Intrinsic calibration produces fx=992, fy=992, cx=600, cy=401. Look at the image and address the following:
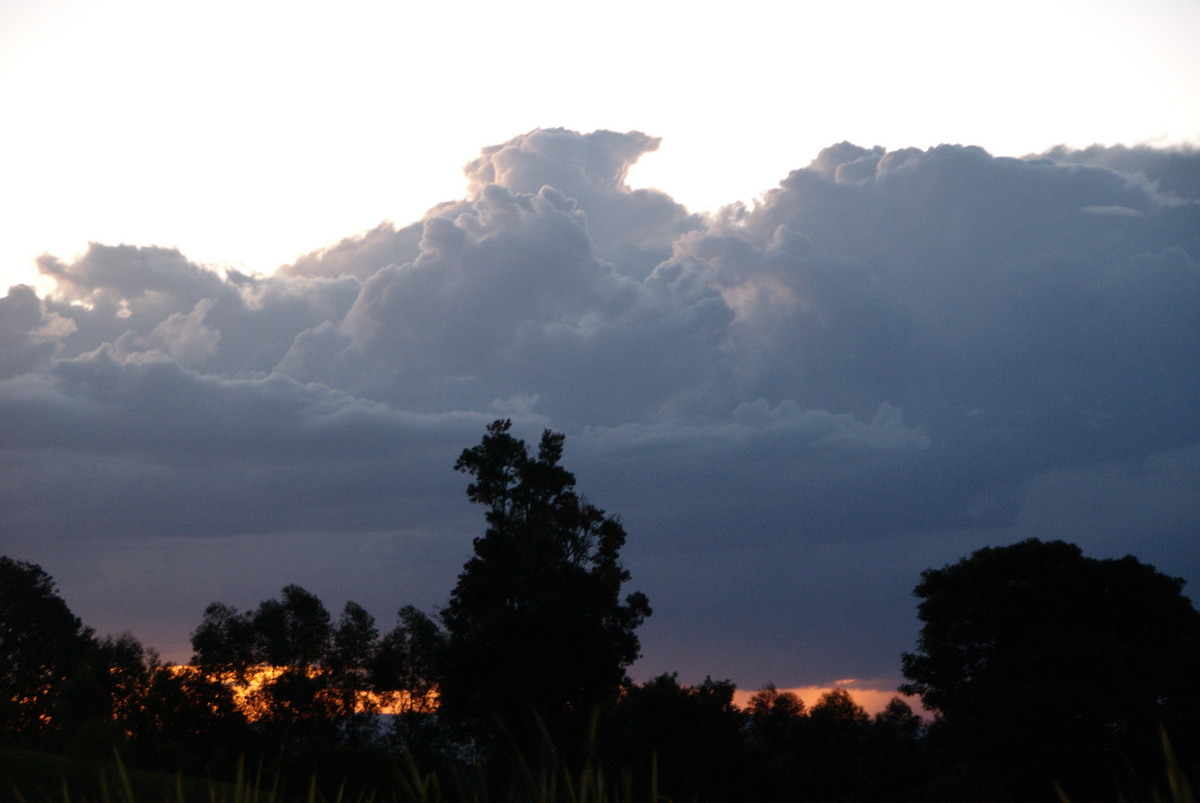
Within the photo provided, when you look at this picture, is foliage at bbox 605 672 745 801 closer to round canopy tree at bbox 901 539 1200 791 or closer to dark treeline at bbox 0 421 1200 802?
dark treeline at bbox 0 421 1200 802

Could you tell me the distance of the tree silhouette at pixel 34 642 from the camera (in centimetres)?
7712

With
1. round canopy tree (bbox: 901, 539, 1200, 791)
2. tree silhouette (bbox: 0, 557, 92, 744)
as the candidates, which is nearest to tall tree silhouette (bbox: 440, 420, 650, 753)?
round canopy tree (bbox: 901, 539, 1200, 791)

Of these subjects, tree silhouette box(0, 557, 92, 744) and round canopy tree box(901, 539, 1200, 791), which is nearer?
round canopy tree box(901, 539, 1200, 791)

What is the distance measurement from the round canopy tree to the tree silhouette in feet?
214

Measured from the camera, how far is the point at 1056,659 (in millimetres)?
40281

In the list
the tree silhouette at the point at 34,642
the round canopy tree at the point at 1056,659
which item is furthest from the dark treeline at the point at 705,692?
the tree silhouette at the point at 34,642

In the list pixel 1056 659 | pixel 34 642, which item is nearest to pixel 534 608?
pixel 1056 659

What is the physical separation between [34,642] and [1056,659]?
76166 mm

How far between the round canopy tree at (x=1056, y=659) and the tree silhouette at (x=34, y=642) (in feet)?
214

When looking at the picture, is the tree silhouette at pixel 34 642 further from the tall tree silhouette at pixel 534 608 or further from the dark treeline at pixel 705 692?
the tall tree silhouette at pixel 534 608

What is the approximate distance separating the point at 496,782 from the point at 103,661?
150 feet

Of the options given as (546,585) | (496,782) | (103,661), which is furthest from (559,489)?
(103,661)

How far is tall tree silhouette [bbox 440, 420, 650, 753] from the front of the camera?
42594 mm

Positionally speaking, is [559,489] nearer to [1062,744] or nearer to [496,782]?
[496,782]
